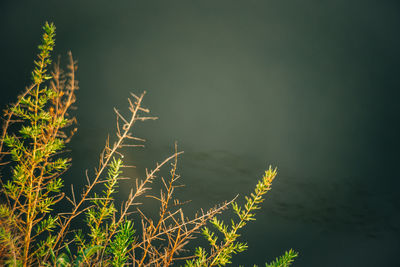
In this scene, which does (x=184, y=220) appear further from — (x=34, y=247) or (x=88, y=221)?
(x=34, y=247)

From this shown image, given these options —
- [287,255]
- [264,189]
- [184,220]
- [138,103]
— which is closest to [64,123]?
[138,103]

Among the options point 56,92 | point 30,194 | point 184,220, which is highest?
point 56,92

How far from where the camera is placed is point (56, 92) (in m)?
0.75

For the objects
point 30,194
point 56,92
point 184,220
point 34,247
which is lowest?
point 34,247

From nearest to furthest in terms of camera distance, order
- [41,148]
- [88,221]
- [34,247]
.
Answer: [41,148] < [34,247] < [88,221]

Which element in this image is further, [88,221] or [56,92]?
[88,221]

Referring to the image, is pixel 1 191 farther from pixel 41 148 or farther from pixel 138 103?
pixel 138 103

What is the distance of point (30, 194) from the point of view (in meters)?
0.74

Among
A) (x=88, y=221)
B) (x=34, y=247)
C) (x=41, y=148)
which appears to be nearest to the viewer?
(x=41, y=148)

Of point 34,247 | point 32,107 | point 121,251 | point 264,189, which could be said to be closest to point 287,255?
point 264,189

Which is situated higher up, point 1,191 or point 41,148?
point 41,148

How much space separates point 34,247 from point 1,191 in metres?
0.19

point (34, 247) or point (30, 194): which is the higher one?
point (30, 194)

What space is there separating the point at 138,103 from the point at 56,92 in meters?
0.22
